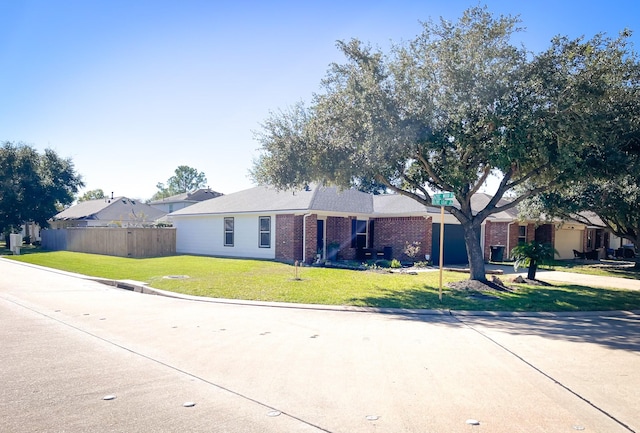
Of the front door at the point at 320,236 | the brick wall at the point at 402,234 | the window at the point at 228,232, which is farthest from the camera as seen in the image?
the window at the point at 228,232

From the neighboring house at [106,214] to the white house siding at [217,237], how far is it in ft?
38.2

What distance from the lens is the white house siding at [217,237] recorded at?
2444cm

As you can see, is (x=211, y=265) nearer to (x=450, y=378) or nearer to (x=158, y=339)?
(x=158, y=339)

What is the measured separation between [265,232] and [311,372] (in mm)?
18128

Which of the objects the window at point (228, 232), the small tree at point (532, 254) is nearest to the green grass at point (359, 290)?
the small tree at point (532, 254)

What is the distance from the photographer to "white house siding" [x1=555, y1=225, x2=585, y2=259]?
30641 mm

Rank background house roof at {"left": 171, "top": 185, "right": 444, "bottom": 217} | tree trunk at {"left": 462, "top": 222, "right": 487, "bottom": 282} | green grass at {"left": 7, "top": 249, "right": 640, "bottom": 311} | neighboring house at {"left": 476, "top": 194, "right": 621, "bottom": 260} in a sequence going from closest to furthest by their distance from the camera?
green grass at {"left": 7, "top": 249, "right": 640, "bottom": 311}, tree trunk at {"left": 462, "top": 222, "right": 487, "bottom": 282}, background house roof at {"left": 171, "top": 185, "right": 444, "bottom": 217}, neighboring house at {"left": 476, "top": 194, "right": 621, "bottom": 260}

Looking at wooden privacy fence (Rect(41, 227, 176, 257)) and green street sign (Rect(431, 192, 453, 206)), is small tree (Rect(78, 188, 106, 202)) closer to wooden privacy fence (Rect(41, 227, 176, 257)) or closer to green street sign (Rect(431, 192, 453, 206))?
wooden privacy fence (Rect(41, 227, 176, 257))

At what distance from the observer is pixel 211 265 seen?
2092 cm

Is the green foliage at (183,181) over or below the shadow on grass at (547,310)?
over

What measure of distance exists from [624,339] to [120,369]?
27.1ft

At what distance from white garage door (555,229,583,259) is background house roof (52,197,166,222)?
31.1 m

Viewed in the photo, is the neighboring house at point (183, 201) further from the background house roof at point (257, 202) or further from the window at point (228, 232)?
the window at point (228, 232)

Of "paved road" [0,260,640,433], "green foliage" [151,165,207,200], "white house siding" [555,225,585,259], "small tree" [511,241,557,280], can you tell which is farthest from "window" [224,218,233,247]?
"green foliage" [151,165,207,200]
